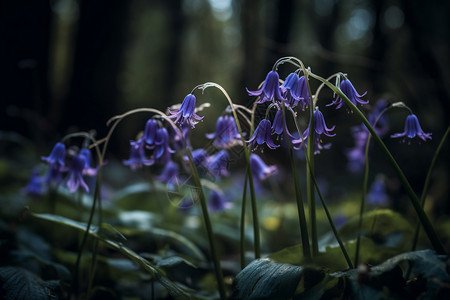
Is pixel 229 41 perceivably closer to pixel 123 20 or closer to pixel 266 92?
pixel 123 20

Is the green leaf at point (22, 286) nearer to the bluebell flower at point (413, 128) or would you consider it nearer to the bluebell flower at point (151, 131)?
the bluebell flower at point (151, 131)

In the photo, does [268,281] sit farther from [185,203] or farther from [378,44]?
[378,44]

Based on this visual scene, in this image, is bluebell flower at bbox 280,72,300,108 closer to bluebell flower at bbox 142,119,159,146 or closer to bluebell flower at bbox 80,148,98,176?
bluebell flower at bbox 142,119,159,146

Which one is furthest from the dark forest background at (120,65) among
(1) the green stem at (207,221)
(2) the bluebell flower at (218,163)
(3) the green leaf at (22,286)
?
(3) the green leaf at (22,286)

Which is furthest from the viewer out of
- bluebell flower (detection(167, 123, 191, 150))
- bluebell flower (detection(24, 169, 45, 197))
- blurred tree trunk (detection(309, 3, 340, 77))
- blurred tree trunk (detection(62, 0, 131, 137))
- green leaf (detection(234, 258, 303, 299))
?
blurred tree trunk (detection(309, 3, 340, 77))

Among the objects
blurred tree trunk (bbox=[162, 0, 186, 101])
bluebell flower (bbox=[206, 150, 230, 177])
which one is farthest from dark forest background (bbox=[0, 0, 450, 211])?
blurred tree trunk (bbox=[162, 0, 186, 101])

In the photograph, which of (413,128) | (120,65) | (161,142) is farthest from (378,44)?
(161,142)

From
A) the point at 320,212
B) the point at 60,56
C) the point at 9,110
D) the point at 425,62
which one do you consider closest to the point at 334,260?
the point at 425,62
